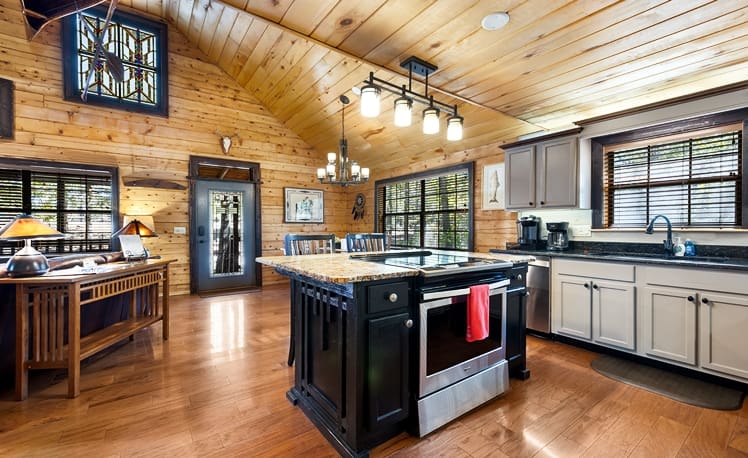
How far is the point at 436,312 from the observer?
1.93 m

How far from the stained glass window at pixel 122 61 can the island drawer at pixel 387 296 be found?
17.8 ft

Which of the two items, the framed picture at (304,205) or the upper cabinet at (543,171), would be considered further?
the framed picture at (304,205)

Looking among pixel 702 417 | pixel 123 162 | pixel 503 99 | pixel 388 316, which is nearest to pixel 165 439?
pixel 388 316

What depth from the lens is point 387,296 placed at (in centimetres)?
173

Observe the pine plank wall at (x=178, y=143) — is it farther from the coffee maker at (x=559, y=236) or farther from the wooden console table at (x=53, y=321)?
the wooden console table at (x=53, y=321)

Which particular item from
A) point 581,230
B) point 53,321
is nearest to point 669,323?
point 581,230

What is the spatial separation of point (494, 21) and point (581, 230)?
2388mm

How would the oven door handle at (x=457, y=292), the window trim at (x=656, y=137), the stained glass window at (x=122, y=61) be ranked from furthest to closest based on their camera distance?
the stained glass window at (x=122, y=61)
the window trim at (x=656, y=137)
the oven door handle at (x=457, y=292)

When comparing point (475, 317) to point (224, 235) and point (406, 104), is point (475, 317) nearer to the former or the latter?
point (406, 104)

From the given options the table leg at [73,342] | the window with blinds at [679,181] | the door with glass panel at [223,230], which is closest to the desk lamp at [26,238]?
the table leg at [73,342]

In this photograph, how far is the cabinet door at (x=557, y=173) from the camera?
11.0ft

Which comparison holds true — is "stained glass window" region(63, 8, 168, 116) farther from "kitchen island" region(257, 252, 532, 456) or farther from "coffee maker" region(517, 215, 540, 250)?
"coffee maker" region(517, 215, 540, 250)

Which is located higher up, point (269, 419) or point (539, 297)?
point (539, 297)

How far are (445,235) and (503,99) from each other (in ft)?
7.61
